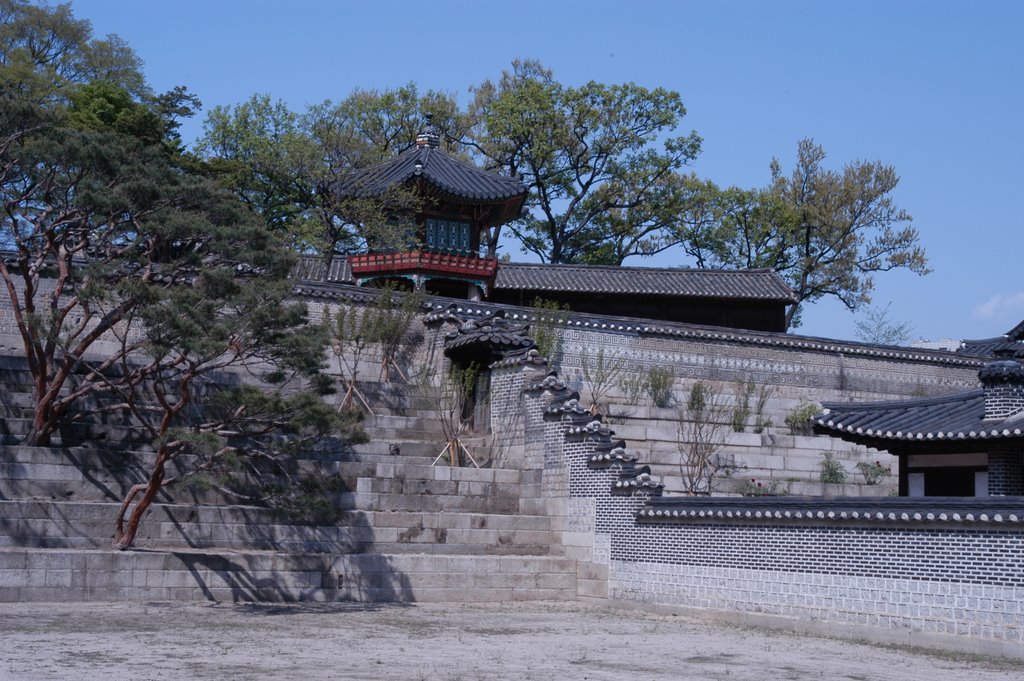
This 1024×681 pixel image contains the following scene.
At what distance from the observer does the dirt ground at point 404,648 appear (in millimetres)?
10508

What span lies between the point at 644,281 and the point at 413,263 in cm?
828

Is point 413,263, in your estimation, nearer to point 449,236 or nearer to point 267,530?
point 449,236

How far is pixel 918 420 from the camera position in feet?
58.4

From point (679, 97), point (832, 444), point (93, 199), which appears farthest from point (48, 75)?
point (832, 444)

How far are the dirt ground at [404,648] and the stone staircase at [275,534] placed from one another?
471 millimetres

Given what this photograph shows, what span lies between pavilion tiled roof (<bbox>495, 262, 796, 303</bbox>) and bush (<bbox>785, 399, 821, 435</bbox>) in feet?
29.1

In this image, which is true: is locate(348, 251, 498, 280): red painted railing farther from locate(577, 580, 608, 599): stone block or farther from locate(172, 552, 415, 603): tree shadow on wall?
locate(172, 552, 415, 603): tree shadow on wall

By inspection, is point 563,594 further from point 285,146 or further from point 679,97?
point 679,97

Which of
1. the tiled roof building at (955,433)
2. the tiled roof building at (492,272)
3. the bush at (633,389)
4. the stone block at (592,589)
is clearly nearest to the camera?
the tiled roof building at (955,433)

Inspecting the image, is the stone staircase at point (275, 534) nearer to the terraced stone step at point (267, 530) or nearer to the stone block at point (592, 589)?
the terraced stone step at point (267, 530)

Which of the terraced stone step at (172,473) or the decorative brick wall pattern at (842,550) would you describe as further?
the terraced stone step at (172,473)

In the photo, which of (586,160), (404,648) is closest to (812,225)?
(586,160)

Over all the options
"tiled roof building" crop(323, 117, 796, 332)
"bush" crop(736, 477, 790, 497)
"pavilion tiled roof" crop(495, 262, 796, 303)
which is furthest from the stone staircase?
"pavilion tiled roof" crop(495, 262, 796, 303)

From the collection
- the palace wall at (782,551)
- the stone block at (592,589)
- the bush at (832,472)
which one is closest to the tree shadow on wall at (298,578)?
the stone block at (592,589)
